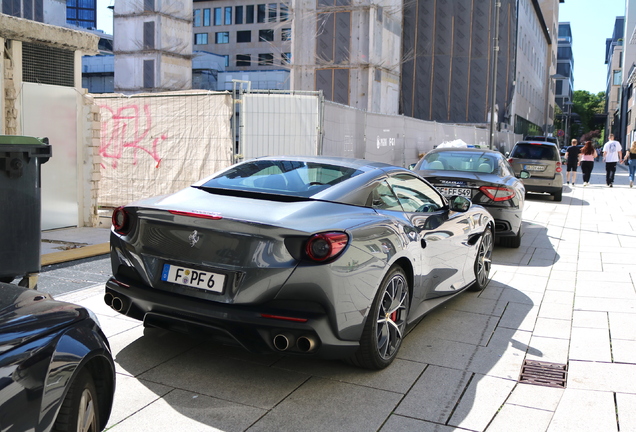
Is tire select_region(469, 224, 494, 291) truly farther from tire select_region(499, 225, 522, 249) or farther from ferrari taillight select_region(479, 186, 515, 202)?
tire select_region(499, 225, 522, 249)

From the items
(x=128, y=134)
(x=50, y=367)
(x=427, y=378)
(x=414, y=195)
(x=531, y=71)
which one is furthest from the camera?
(x=531, y=71)

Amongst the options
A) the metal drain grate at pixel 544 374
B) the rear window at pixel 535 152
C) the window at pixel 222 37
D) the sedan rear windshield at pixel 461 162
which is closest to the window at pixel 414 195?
the metal drain grate at pixel 544 374

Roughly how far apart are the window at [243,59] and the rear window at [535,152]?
→ 219 ft

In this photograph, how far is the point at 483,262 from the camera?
7109mm

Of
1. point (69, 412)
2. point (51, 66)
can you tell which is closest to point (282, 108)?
point (51, 66)

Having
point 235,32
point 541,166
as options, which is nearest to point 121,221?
point 541,166

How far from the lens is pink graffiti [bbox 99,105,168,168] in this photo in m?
12.4

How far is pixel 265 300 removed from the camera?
12.8 ft

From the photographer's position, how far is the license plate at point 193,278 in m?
4.00

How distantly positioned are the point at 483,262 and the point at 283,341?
380cm

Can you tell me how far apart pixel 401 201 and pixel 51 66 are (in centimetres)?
683

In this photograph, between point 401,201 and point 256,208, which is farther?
point 401,201

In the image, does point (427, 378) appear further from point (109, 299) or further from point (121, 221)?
point (121, 221)

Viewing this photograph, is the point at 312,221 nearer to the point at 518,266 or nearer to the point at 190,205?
the point at 190,205
